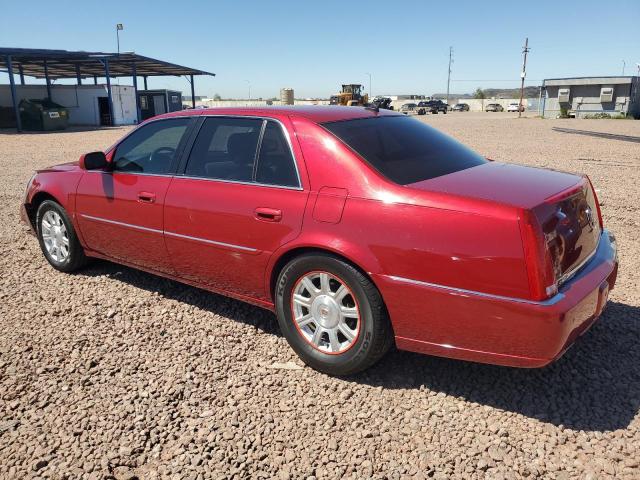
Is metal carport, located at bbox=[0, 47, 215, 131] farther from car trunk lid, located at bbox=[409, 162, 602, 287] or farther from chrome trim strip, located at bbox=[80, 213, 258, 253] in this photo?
car trunk lid, located at bbox=[409, 162, 602, 287]

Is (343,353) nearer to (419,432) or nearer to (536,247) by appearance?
(419,432)

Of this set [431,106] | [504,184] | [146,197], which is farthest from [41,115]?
[431,106]

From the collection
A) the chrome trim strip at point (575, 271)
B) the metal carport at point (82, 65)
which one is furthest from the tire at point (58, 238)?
the metal carport at point (82, 65)

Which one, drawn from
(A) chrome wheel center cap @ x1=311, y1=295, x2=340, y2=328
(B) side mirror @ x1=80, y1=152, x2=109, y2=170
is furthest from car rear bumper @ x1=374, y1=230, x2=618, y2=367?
(B) side mirror @ x1=80, y1=152, x2=109, y2=170

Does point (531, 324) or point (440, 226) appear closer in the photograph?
point (531, 324)

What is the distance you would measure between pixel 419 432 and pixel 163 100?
43.9 metres

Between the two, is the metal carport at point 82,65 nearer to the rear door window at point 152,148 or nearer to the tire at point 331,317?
the rear door window at point 152,148

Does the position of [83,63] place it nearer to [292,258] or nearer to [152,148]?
[152,148]

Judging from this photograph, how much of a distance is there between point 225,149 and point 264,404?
184 centimetres

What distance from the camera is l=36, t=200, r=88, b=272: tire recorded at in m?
4.97

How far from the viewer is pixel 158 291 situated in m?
4.71

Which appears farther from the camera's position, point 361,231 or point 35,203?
point 35,203

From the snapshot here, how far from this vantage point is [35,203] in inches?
209

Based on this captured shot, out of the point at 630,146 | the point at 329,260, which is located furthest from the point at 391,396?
the point at 630,146
